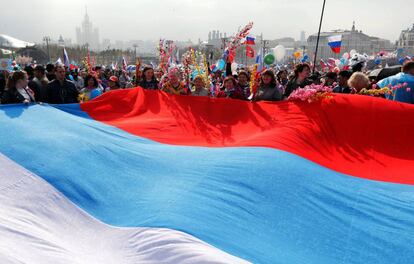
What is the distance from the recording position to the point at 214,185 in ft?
8.52

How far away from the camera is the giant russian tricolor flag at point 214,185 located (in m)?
→ 1.99

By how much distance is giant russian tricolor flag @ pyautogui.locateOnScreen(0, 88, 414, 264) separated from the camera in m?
1.99

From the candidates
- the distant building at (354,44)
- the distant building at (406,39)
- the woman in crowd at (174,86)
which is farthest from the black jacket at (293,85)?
the distant building at (354,44)

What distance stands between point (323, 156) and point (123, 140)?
1.90 meters

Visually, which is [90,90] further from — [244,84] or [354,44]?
[354,44]

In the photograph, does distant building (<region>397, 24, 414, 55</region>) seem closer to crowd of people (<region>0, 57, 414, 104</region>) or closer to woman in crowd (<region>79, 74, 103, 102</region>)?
crowd of people (<region>0, 57, 414, 104</region>)

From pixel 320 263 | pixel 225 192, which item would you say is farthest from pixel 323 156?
pixel 320 263

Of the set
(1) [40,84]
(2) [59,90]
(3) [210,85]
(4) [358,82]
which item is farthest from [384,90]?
(1) [40,84]

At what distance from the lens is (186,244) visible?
1874 millimetres

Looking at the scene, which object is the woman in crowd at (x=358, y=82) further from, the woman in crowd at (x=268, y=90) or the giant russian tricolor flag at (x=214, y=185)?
the woman in crowd at (x=268, y=90)

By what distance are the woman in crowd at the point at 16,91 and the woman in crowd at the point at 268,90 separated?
275 cm

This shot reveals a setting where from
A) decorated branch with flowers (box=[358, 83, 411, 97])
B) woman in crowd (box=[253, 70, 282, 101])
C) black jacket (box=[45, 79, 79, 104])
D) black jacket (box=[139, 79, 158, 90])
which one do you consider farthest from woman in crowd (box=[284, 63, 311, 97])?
black jacket (box=[45, 79, 79, 104])

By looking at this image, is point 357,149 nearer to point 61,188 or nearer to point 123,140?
point 123,140

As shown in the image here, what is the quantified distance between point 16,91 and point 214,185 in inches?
111
